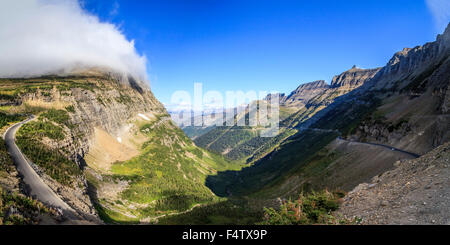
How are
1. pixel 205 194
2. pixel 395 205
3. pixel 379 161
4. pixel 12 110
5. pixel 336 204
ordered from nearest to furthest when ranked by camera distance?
1. pixel 395 205
2. pixel 336 204
3. pixel 379 161
4. pixel 12 110
5. pixel 205 194

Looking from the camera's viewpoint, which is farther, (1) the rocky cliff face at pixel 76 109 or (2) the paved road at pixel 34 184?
(1) the rocky cliff face at pixel 76 109

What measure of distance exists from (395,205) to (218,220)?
9158 centimetres

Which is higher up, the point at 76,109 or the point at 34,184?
the point at 76,109

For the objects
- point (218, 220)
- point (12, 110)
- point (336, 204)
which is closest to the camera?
point (336, 204)

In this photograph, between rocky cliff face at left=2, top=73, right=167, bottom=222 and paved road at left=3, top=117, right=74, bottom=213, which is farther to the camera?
rocky cliff face at left=2, top=73, right=167, bottom=222

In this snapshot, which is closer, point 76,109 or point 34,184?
point 34,184

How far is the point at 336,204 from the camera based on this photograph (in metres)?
23.8

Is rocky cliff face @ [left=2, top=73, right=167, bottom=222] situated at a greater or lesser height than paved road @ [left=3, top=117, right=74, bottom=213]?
greater

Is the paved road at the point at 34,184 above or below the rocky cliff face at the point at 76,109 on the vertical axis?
below

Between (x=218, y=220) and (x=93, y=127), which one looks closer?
(x=218, y=220)
